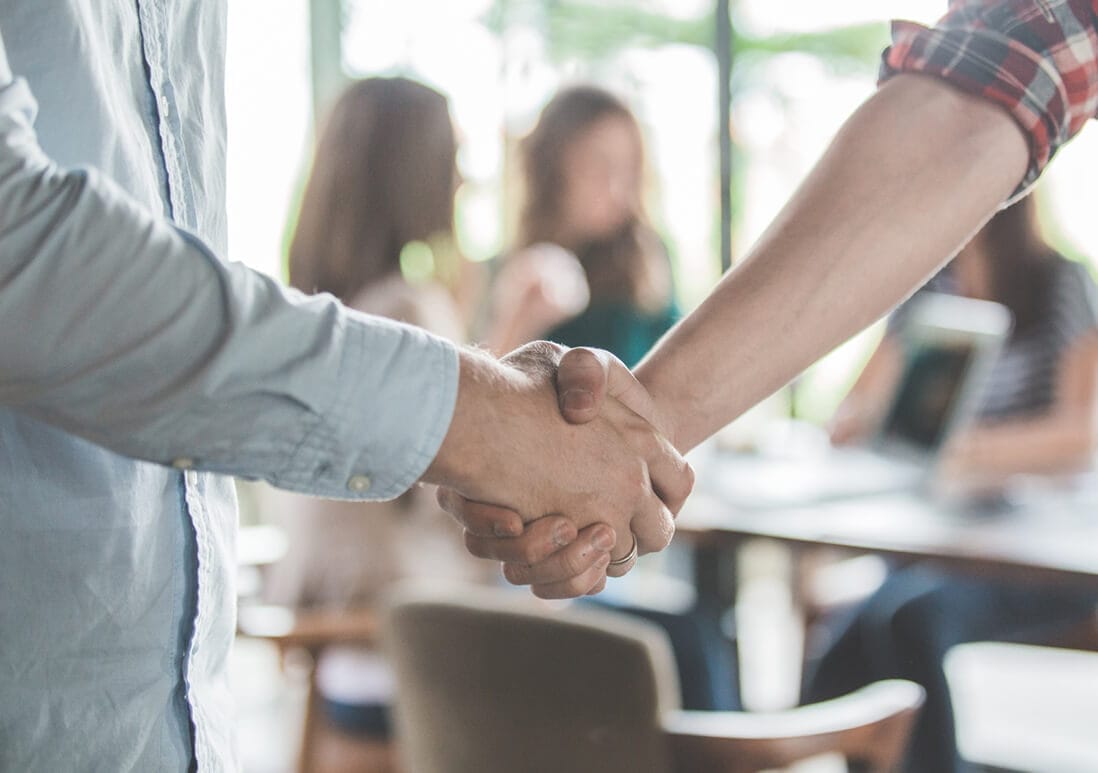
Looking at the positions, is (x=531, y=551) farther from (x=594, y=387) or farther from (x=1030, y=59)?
(x=1030, y=59)

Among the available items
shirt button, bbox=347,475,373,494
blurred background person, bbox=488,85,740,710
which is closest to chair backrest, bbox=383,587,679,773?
shirt button, bbox=347,475,373,494

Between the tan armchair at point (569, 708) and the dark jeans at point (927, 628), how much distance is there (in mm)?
797

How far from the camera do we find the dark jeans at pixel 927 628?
85.0 inches

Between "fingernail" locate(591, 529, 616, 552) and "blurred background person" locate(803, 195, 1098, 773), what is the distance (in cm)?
99

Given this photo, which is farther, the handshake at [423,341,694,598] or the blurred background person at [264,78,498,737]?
the blurred background person at [264,78,498,737]

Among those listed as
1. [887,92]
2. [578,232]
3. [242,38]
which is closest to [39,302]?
[887,92]

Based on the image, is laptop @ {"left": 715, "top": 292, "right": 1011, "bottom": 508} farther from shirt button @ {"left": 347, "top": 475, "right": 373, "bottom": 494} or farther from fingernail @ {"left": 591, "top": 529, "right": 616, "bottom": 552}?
shirt button @ {"left": 347, "top": 475, "right": 373, "bottom": 494}

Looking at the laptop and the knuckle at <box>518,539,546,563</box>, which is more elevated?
the knuckle at <box>518,539,546,563</box>

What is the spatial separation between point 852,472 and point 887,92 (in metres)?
1.45

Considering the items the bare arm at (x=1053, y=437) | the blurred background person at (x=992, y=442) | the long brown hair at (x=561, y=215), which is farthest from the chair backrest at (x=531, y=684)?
the long brown hair at (x=561, y=215)

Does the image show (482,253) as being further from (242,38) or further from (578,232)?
(578,232)

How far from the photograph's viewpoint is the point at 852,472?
8.16ft

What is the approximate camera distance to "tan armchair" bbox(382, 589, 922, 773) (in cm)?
127

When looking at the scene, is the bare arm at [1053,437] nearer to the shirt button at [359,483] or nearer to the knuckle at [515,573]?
the knuckle at [515,573]
